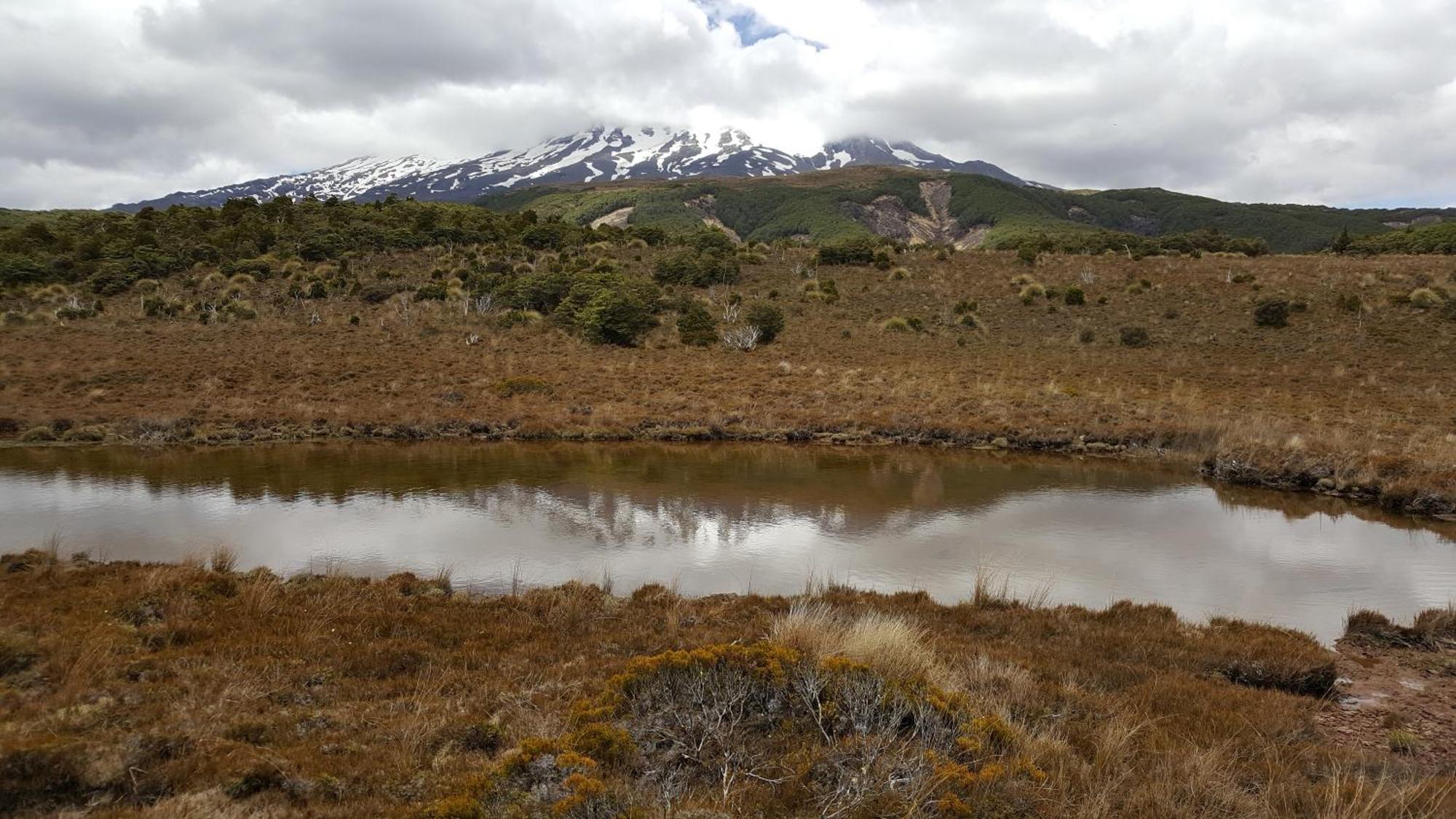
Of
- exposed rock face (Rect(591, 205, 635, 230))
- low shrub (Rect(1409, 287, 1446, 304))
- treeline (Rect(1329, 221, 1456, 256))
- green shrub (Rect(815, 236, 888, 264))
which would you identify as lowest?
low shrub (Rect(1409, 287, 1446, 304))

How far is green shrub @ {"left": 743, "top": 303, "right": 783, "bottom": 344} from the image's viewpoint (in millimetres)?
38594

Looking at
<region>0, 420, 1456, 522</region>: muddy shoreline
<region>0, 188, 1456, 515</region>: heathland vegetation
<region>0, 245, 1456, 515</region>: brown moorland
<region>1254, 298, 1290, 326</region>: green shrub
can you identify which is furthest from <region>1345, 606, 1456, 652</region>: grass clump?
<region>1254, 298, 1290, 326</region>: green shrub

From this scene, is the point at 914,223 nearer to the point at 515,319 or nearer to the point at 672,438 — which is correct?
the point at 515,319

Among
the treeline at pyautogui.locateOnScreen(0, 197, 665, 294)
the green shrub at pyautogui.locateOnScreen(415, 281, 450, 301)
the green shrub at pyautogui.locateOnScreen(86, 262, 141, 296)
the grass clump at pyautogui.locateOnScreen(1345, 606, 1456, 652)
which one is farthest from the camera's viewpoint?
the treeline at pyautogui.locateOnScreen(0, 197, 665, 294)

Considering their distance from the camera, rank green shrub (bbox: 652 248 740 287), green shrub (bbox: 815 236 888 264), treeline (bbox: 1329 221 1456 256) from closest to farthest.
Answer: green shrub (bbox: 652 248 740 287) → treeline (bbox: 1329 221 1456 256) → green shrub (bbox: 815 236 888 264)

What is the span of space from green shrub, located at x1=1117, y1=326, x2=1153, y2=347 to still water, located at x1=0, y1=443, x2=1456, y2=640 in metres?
18.2

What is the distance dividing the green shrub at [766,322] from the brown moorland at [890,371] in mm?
647

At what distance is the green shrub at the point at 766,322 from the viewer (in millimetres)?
38594

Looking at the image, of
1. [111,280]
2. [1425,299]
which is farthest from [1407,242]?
[111,280]

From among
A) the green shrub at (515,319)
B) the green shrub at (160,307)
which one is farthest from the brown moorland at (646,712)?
the green shrub at (160,307)

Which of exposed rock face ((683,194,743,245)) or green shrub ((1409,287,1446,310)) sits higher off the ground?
exposed rock face ((683,194,743,245))

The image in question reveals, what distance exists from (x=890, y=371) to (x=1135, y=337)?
1402 cm

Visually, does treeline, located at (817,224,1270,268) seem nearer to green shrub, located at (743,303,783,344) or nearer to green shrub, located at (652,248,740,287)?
green shrub, located at (652,248,740,287)

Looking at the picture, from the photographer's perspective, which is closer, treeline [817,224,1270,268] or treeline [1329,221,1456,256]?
treeline [1329,221,1456,256]
